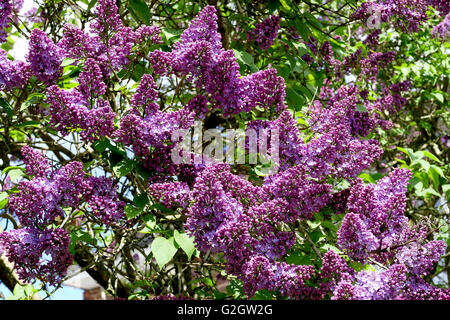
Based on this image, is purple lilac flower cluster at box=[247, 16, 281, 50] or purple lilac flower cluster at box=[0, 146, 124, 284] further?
purple lilac flower cluster at box=[247, 16, 281, 50]

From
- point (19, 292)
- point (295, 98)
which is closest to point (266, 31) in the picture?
point (295, 98)

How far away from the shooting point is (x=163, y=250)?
6.35 feet

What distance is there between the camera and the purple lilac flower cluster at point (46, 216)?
187 centimetres

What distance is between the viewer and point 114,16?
2180 mm

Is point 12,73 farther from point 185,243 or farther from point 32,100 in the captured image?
point 185,243

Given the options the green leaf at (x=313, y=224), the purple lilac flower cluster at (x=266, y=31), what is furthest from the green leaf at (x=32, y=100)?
the green leaf at (x=313, y=224)

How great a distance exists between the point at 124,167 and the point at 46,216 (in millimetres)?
347

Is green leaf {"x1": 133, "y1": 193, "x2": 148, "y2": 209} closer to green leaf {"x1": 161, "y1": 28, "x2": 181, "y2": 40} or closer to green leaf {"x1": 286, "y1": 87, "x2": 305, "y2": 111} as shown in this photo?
green leaf {"x1": 161, "y1": 28, "x2": 181, "y2": 40}

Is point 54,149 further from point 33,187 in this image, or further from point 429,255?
point 429,255

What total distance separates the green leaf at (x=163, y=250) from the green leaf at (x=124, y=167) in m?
0.30

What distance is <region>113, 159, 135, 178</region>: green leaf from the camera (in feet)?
6.50

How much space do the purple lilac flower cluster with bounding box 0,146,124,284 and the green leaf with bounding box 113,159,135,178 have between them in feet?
0.33

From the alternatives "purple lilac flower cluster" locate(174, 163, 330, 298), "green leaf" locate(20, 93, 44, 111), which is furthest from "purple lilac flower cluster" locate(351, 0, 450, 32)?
"green leaf" locate(20, 93, 44, 111)
